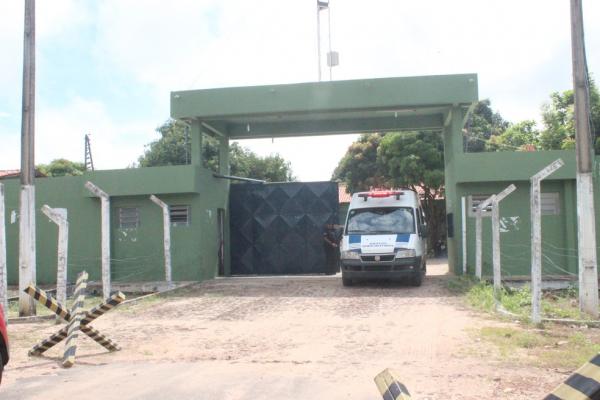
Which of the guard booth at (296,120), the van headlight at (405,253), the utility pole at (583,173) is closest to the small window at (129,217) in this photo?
the guard booth at (296,120)

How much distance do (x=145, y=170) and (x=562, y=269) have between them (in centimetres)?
1202

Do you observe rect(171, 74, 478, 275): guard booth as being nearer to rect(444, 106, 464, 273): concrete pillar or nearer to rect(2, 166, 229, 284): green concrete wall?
rect(444, 106, 464, 273): concrete pillar

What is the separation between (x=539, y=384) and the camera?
5.87 meters

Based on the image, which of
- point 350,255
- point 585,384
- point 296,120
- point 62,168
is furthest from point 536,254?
point 62,168

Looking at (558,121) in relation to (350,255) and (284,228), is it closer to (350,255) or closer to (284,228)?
(284,228)

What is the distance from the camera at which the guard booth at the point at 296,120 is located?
53.6 ft

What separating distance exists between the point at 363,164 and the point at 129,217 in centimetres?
1755

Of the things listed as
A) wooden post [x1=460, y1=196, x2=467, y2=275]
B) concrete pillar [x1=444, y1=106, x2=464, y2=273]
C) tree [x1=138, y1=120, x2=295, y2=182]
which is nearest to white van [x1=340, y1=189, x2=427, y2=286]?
wooden post [x1=460, y1=196, x2=467, y2=275]

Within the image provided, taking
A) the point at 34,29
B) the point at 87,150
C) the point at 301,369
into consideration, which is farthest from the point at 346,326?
the point at 87,150

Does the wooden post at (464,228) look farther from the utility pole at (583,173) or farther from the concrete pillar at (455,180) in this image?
the utility pole at (583,173)

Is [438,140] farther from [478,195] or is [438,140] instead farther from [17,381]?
[17,381]

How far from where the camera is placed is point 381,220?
1512 centimetres

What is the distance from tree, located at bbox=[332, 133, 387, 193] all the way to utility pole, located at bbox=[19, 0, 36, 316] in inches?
895

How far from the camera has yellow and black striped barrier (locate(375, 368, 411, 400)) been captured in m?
2.83
